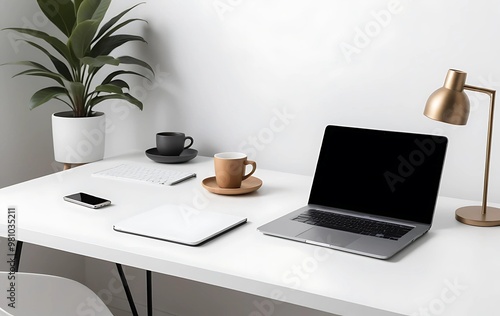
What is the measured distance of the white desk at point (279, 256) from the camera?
113 cm

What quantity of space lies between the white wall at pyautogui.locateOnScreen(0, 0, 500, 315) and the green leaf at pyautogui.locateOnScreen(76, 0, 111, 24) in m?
0.20

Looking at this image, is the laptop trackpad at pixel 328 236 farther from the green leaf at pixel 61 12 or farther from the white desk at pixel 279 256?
the green leaf at pixel 61 12

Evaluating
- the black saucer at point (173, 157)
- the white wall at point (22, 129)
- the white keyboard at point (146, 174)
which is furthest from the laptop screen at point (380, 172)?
the white wall at point (22, 129)

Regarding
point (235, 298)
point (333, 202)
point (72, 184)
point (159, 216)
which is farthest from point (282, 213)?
point (235, 298)

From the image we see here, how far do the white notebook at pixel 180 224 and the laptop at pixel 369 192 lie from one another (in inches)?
4.1

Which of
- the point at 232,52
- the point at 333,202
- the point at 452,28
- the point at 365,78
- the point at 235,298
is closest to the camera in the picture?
the point at 333,202

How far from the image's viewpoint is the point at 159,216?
1516 millimetres

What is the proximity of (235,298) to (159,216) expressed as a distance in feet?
2.78

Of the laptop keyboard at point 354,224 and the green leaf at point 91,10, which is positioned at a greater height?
the green leaf at point 91,10

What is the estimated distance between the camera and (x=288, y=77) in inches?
78.1

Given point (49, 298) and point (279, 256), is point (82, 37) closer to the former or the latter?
point (49, 298)

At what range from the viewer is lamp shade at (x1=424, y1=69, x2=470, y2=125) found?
1.42m

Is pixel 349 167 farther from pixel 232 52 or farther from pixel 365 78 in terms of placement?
pixel 232 52

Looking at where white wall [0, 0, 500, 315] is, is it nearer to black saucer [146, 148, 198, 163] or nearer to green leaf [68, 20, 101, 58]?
black saucer [146, 148, 198, 163]
